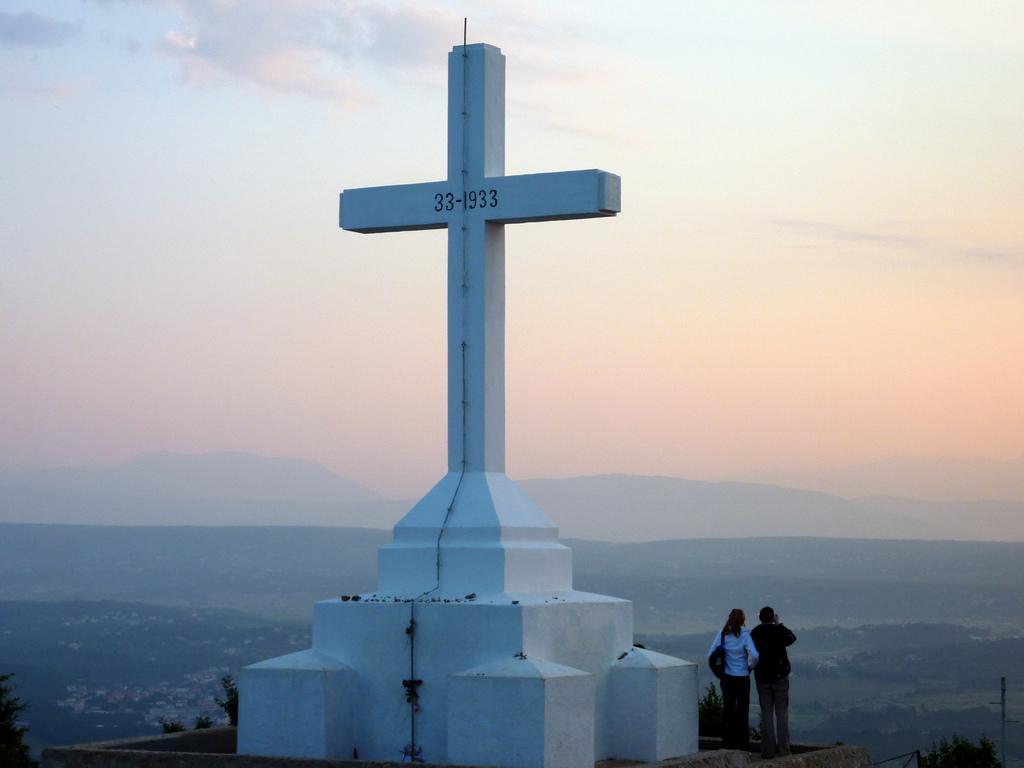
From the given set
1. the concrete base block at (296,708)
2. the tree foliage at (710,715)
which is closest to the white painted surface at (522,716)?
the concrete base block at (296,708)

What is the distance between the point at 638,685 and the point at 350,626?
2.44 m

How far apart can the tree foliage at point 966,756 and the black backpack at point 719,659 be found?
8652 millimetres

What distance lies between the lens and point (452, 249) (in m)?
15.2

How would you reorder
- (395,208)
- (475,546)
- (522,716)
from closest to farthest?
(522,716), (475,546), (395,208)

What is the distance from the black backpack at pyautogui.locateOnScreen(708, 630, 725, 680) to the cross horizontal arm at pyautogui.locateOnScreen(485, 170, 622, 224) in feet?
12.4

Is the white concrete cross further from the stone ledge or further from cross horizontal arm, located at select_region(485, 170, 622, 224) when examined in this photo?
the stone ledge

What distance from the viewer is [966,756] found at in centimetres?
2228

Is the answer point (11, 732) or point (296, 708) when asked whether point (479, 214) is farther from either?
point (11, 732)

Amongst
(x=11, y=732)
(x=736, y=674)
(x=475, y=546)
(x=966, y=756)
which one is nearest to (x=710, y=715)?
(x=966, y=756)

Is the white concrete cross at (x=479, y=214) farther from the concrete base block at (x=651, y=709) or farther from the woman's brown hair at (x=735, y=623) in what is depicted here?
the woman's brown hair at (x=735, y=623)

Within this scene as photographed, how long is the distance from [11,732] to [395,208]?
9.71m

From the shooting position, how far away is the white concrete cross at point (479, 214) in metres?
14.9

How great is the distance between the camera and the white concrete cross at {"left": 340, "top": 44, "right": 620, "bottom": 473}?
14859mm

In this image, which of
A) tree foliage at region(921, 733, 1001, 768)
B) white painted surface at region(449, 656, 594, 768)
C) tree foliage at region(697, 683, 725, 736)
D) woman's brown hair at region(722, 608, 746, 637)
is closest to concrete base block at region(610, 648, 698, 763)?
woman's brown hair at region(722, 608, 746, 637)
